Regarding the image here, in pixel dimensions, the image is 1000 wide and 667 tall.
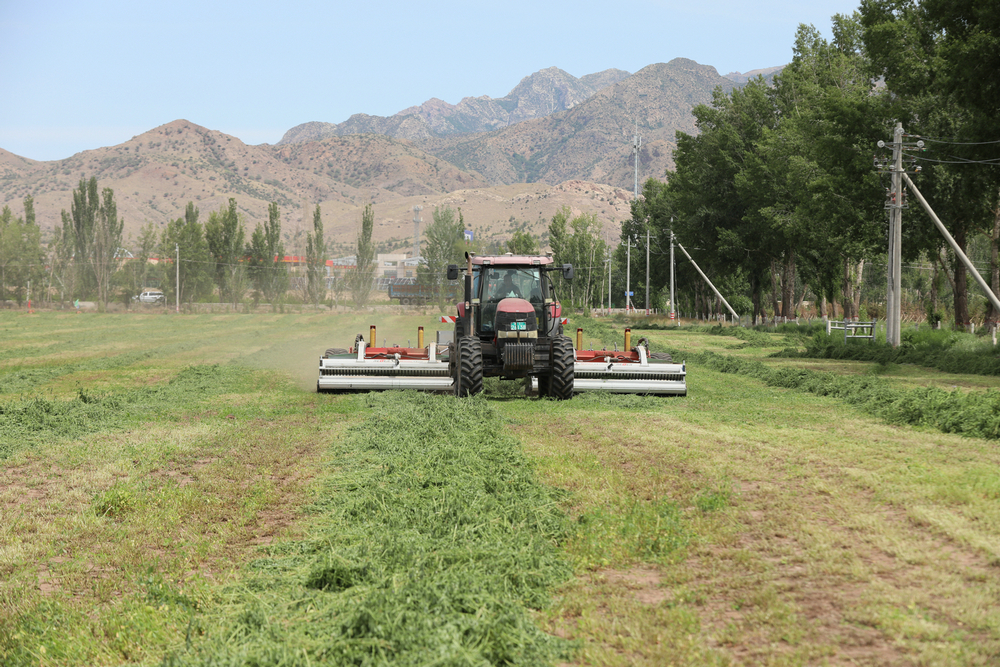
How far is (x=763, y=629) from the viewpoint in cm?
534

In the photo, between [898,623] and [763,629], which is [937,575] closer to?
[898,623]

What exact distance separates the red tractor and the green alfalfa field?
2.20 meters

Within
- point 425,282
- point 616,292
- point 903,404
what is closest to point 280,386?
point 903,404

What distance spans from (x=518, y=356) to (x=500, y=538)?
32.5ft

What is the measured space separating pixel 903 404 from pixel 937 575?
990 cm

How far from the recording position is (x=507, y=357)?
1695cm

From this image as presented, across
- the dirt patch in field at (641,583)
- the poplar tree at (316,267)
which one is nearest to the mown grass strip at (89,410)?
the dirt patch in field at (641,583)

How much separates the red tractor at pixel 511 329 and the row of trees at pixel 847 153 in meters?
16.3

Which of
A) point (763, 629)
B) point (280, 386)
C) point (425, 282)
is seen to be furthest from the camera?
point (425, 282)

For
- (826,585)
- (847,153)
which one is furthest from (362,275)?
(826,585)

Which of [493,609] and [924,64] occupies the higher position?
[924,64]

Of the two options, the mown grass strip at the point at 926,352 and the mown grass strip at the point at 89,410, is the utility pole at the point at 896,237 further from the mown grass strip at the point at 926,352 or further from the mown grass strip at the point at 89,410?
the mown grass strip at the point at 89,410

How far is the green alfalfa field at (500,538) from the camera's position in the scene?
5199 millimetres

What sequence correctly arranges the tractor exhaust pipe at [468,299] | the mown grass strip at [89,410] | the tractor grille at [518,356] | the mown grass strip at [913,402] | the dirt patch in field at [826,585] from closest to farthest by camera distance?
the dirt patch in field at [826,585], the mown grass strip at [89,410], the mown grass strip at [913,402], the tractor grille at [518,356], the tractor exhaust pipe at [468,299]
